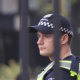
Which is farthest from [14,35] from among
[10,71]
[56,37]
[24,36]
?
[56,37]

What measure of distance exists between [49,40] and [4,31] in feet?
25.8

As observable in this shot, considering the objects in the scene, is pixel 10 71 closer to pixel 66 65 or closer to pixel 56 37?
pixel 66 65

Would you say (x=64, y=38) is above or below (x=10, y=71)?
above

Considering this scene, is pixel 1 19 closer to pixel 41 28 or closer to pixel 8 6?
pixel 8 6

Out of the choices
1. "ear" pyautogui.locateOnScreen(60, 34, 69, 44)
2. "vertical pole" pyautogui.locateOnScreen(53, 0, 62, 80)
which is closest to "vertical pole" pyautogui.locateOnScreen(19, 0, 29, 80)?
"vertical pole" pyautogui.locateOnScreen(53, 0, 62, 80)

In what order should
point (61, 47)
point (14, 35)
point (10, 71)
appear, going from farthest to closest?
1. point (14, 35)
2. point (10, 71)
3. point (61, 47)

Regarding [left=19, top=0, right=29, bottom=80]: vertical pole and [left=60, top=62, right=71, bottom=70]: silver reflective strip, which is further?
[left=60, top=62, right=71, bottom=70]: silver reflective strip

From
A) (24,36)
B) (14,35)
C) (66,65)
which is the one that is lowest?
(14,35)

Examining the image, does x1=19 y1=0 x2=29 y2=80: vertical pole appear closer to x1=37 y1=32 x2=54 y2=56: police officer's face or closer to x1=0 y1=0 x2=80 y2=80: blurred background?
x1=37 y1=32 x2=54 y2=56: police officer's face

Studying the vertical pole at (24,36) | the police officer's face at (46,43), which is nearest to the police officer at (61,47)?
the police officer's face at (46,43)

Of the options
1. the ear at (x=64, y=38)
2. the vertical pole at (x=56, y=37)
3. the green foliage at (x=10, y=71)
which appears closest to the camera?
the vertical pole at (x=56, y=37)

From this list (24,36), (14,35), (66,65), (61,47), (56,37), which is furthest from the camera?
(14,35)

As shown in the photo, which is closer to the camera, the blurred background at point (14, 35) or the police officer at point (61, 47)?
the police officer at point (61, 47)

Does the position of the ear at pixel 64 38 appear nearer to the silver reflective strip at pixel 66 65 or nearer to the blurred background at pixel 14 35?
the silver reflective strip at pixel 66 65
